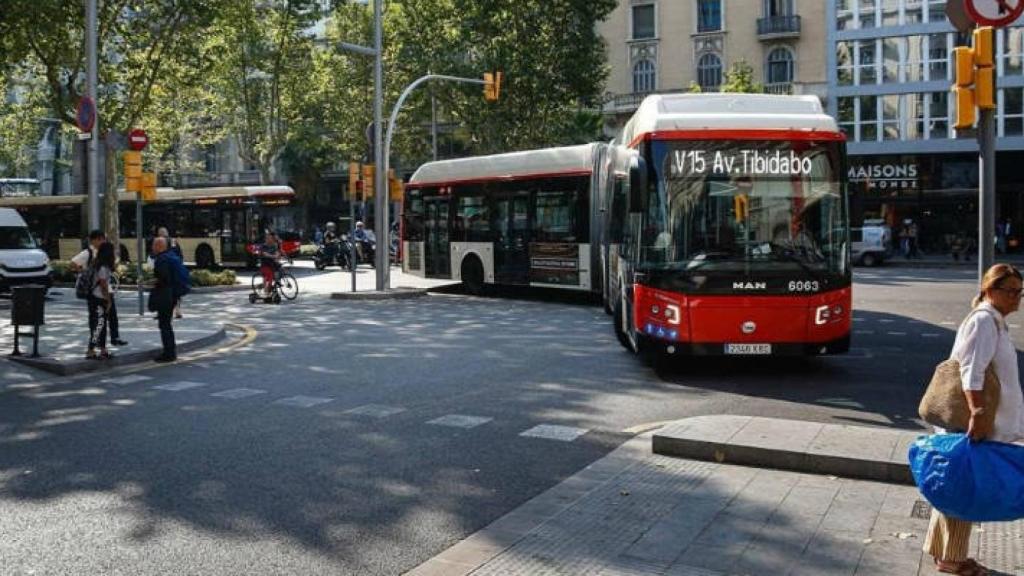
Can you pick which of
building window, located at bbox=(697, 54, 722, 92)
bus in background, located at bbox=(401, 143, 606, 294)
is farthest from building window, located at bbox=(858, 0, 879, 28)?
bus in background, located at bbox=(401, 143, 606, 294)

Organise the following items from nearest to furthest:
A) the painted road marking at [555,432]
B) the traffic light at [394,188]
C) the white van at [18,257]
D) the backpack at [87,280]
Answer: the painted road marking at [555,432] → the backpack at [87,280] → the white van at [18,257] → the traffic light at [394,188]

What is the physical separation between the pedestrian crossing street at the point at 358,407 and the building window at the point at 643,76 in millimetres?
43429

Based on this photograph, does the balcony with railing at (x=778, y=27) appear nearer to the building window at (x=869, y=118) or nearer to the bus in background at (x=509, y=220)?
the building window at (x=869, y=118)

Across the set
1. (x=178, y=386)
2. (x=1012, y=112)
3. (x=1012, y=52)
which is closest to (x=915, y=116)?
(x=1012, y=112)

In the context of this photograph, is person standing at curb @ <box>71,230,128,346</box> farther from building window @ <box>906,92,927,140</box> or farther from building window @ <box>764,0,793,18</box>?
building window @ <box>764,0,793,18</box>

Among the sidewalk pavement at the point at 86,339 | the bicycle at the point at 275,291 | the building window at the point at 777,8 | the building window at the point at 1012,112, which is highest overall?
the building window at the point at 777,8

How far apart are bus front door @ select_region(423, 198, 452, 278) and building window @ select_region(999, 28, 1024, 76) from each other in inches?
1182

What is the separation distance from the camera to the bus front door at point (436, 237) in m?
23.9

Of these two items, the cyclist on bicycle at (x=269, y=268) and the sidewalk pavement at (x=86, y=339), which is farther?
the cyclist on bicycle at (x=269, y=268)

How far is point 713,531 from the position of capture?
17.4ft

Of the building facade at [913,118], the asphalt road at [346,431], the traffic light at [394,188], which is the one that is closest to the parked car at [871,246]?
the building facade at [913,118]

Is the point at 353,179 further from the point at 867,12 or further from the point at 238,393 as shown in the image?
the point at 867,12

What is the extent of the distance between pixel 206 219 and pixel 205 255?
127 cm

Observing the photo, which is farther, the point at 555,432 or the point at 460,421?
the point at 460,421
